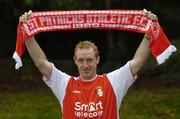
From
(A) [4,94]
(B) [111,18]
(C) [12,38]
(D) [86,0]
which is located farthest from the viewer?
(C) [12,38]

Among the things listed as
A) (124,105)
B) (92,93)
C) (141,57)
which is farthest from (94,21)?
(124,105)

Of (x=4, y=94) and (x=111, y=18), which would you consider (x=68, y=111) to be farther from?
(x=4, y=94)

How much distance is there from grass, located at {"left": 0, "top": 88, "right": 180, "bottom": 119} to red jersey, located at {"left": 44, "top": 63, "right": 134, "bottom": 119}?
4391mm

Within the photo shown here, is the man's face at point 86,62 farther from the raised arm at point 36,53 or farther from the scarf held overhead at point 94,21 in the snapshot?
the scarf held overhead at point 94,21

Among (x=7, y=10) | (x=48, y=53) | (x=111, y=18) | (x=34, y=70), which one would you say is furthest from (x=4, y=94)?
(x=111, y=18)

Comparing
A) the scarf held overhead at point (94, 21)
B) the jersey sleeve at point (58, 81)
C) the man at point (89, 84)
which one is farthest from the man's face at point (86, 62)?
the scarf held overhead at point (94, 21)

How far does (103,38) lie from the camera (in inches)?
671

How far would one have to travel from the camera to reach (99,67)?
14844mm

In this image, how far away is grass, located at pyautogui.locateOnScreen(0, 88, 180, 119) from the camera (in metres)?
10.8

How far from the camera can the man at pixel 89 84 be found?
242 inches

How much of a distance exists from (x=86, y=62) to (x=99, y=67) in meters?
8.72

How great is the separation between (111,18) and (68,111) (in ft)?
3.75

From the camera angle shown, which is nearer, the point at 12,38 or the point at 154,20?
the point at 154,20

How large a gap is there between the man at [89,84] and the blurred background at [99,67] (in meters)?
4.38
